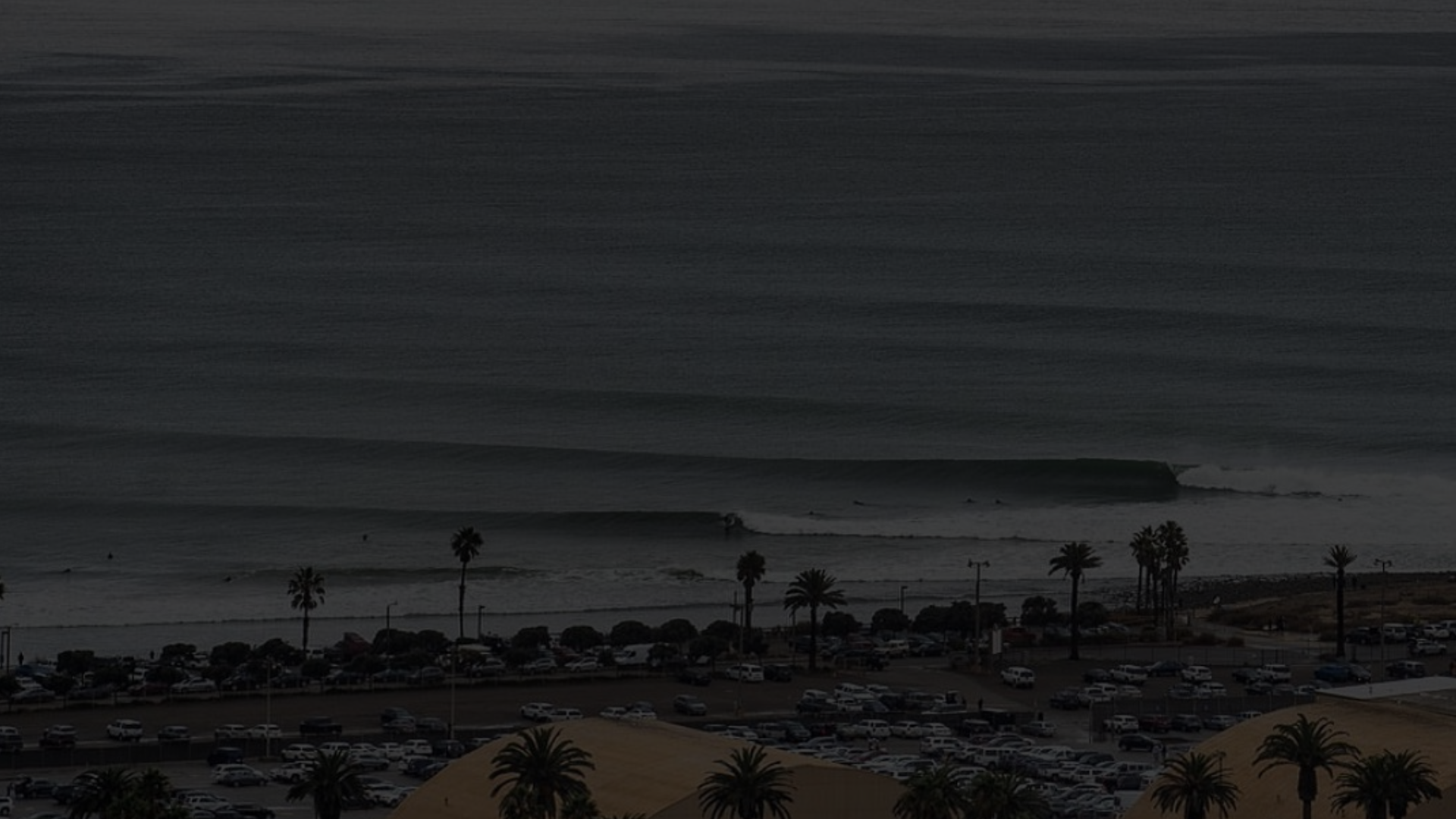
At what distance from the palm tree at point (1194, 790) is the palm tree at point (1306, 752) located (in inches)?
30.6

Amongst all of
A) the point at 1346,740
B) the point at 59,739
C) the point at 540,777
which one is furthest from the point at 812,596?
the point at 540,777

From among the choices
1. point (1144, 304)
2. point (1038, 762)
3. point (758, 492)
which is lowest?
point (1038, 762)

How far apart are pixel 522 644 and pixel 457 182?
372 feet

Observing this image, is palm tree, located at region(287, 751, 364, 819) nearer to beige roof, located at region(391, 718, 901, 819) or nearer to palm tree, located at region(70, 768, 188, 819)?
palm tree, located at region(70, 768, 188, 819)

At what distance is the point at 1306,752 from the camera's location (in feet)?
141

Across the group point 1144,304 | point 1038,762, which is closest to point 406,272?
A: point 1144,304

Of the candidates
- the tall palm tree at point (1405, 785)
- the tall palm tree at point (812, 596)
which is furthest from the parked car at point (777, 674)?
the tall palm tree at point (1405, 785)

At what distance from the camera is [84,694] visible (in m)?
63.2

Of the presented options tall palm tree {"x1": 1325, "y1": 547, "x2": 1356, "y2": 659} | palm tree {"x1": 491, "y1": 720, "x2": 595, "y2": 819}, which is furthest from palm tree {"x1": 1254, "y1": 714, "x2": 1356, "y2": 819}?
tall palm tree {"x1": 1325, "y1": 547, "x2": 1356, "y2": 659}

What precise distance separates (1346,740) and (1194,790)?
3.94m

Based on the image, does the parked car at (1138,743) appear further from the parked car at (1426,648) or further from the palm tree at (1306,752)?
the parked car at (1426,648)

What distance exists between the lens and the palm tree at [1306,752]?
4291 centimetres

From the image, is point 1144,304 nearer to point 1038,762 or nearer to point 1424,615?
point 1424,615

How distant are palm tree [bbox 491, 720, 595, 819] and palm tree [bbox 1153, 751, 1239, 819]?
327 inches
